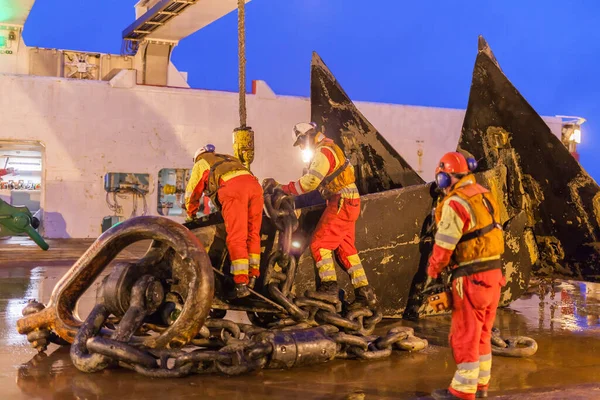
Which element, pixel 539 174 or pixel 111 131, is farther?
pixel 111 131

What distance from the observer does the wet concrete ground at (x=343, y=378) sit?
3471 mm

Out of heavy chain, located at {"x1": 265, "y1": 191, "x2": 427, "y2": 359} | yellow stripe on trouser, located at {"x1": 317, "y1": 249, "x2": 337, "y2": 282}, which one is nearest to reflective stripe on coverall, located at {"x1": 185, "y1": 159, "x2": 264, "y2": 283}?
heavy chain, located at {"x1": 265, "y1": 191, "x2": 427, "y2": 359}

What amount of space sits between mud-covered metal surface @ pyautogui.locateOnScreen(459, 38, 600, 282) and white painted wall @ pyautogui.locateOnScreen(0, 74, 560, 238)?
34.9 feet

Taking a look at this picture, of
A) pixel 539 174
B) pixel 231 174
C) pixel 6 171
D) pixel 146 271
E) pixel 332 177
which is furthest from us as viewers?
pixel 6 171

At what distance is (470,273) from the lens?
11.3 ft

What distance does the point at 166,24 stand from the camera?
15867 millimetres

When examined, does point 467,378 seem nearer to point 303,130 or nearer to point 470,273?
point 470,273

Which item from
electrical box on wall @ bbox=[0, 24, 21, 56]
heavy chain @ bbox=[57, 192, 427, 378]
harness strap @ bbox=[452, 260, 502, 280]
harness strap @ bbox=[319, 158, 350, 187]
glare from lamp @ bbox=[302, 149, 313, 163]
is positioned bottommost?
heavy chain @ bbox=[57, 192, 427, 378]

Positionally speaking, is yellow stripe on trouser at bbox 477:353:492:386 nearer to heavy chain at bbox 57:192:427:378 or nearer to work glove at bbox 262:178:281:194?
heavy chain at bbox 57:192:427:378

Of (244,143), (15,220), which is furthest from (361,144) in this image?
(15,220)

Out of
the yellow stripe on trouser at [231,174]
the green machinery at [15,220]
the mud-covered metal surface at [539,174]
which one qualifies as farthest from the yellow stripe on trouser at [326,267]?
the green machinery at [15,220]

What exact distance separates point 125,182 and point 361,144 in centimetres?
969

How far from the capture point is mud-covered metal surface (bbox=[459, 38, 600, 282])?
214 inches

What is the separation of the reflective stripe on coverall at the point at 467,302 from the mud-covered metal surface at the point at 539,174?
7.60 ft
